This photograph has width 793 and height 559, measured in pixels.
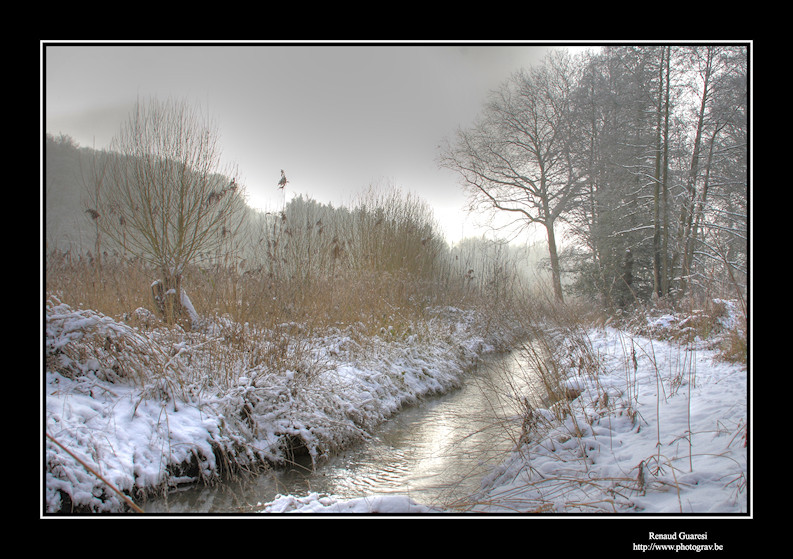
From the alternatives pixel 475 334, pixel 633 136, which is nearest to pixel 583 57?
pixel 633 136

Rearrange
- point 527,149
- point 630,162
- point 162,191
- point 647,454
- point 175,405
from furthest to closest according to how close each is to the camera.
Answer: point 527,149, point 630,162, point 162,191, point 175,405, point 647,454

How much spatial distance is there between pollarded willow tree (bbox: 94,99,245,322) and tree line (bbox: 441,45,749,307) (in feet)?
17.9

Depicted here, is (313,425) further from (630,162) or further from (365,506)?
(630,162)

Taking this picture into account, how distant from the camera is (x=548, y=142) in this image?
15344mm

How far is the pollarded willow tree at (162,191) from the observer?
509 cm

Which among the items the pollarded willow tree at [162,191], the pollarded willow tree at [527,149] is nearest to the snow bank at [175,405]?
the pollarded willow tree at [162,191]

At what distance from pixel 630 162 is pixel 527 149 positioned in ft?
28.6

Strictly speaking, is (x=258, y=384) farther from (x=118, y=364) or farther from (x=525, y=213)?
(x=525, y=213)

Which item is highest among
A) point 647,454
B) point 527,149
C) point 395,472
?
point 527,149

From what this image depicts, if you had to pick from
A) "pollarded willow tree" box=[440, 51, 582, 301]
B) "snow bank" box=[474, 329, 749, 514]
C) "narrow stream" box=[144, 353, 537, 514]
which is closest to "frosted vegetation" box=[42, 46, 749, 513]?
"snow bank" box=[474, 329, 749, 514]

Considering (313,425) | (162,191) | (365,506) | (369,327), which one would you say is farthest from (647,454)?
(162,191)

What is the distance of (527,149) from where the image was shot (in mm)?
15805

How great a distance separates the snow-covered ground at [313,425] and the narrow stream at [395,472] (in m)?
0.16
